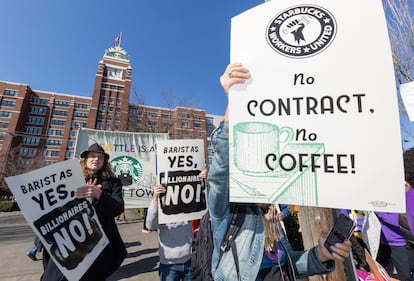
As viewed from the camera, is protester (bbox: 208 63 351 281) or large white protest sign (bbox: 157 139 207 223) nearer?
protester (bbox: 208 63 351 281)

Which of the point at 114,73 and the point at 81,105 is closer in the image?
the point at 114,73

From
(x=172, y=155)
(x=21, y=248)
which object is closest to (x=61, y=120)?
(x=21, y=248)

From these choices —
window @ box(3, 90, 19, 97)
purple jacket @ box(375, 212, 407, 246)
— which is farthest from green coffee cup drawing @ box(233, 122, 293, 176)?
window @ box(3, 90, 19, 97)

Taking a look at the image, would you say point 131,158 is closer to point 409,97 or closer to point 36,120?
point 409,97

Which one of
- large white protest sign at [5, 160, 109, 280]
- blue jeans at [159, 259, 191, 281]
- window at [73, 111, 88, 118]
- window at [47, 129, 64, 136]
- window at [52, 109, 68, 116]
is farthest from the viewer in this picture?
window at [73, 111, 88, 118]

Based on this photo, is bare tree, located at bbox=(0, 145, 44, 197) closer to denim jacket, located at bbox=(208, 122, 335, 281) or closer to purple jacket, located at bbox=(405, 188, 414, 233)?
denim jacket, located at bbox=(208, 122, 335, 281)

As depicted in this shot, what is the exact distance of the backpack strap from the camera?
1200 mm

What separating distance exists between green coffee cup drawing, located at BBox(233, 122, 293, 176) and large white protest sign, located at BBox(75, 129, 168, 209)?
184 inches

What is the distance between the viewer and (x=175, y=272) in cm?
258

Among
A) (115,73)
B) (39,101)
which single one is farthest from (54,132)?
(115,73)

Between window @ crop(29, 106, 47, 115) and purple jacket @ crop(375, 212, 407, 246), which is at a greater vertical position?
window @ crop(29, 106, 47, 115)

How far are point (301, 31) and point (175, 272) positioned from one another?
271 cm

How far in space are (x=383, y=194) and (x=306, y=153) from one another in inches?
12.1

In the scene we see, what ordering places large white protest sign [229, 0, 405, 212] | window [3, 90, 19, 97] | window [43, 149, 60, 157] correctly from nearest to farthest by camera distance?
large white protest sign [229, 0, 405, 212] → window [3, 90, 19, 97] → window [43, 149, 60, 157]
